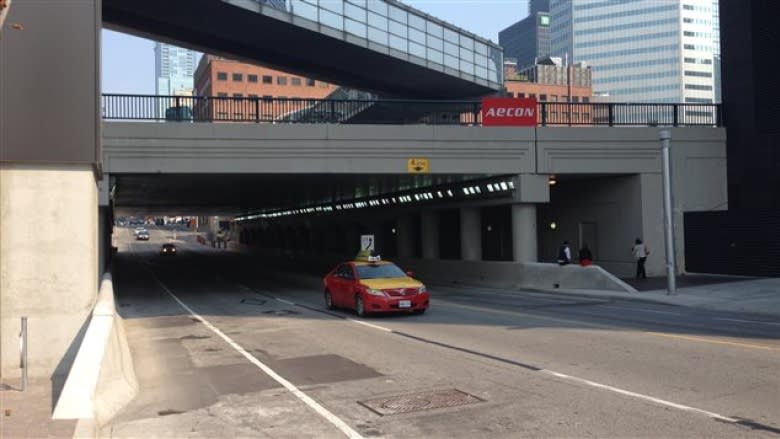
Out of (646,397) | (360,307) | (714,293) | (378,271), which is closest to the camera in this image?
(646,397)

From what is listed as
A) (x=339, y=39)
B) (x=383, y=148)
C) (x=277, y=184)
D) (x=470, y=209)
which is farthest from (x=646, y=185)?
(x=339, y=39)

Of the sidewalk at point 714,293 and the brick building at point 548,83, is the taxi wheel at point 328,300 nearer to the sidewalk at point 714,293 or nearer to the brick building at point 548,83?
the sidewalk at point 714,293

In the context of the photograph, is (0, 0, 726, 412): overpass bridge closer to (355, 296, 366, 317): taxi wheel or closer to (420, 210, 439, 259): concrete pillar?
(420, 210, 439, 259): concrete pillar

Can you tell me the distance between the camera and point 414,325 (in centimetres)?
1669

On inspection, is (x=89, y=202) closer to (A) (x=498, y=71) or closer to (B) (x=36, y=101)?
(B) (x=36, y=101)

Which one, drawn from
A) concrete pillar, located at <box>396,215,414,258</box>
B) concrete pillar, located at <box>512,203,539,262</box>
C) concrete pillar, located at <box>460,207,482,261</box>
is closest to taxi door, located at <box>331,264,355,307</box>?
concrete pillar, located at <box>512,203,539,262</box>

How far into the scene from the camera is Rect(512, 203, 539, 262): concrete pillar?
97.2ft

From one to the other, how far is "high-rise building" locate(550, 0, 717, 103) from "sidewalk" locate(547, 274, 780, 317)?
501 feet

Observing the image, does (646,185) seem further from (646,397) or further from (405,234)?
(646,397)

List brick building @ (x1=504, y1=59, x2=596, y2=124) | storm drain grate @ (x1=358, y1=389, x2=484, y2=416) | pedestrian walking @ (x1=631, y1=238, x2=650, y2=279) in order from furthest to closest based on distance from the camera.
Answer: brick building @ (x1=504, y1=59, x2=596, y2=124), pedestrian walking @ (x1=631, y1=238, x2=650, y2=279), storm drain grate @ (x1=358, y1=389, x2=484, y2=416)

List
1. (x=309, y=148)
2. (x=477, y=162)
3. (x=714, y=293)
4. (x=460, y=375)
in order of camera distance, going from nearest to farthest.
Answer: (x=460, y=375), (x=714, y=293), (x=309, y=148), (x=477, y=162)

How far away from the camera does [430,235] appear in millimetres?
39062

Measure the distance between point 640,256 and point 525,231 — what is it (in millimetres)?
4565

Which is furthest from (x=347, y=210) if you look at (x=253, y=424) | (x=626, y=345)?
(x=253, y=424)
